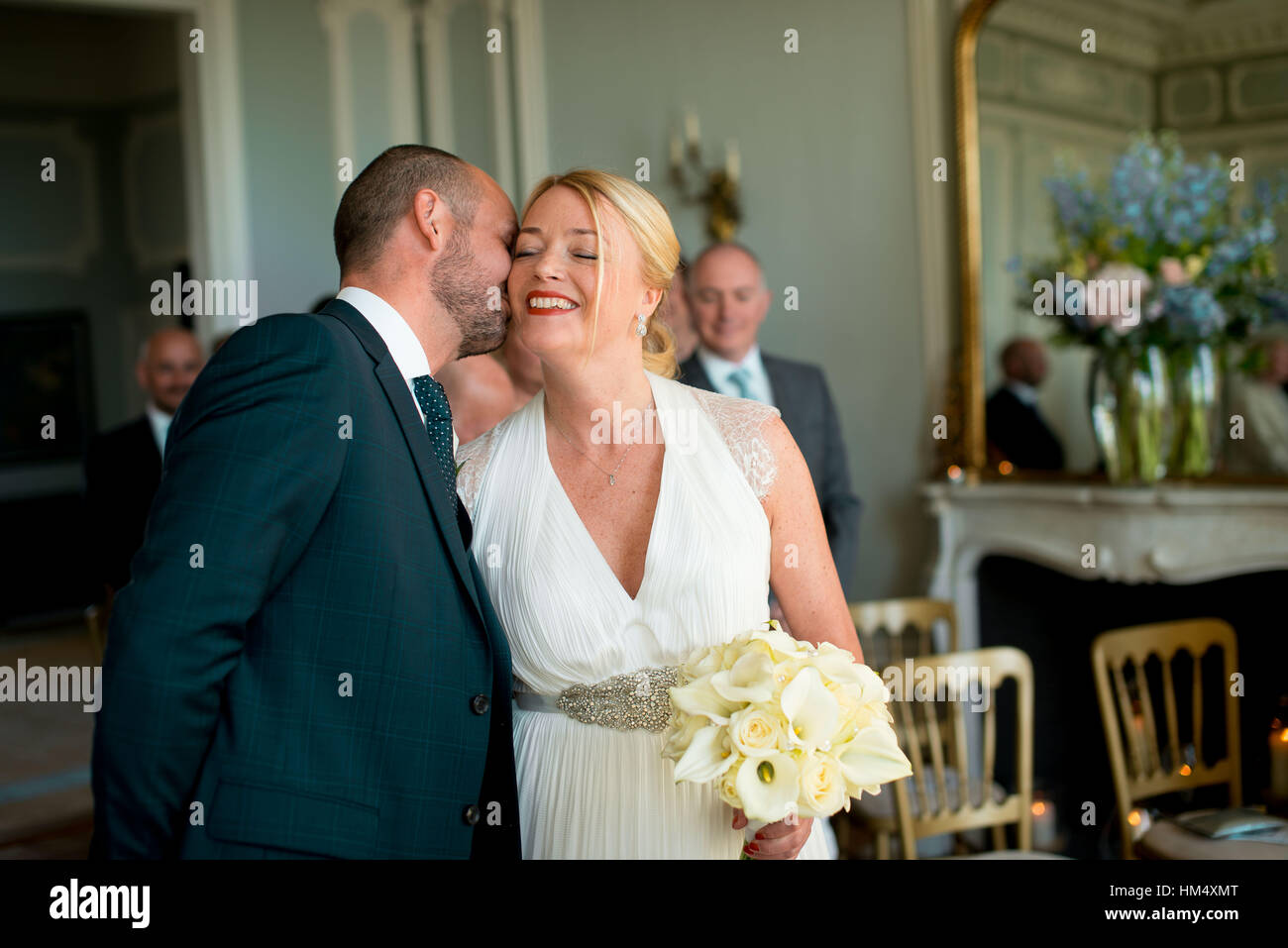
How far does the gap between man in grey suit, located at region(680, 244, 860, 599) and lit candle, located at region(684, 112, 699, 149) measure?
127 cm

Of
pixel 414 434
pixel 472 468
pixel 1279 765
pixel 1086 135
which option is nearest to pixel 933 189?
pixel 1086 135

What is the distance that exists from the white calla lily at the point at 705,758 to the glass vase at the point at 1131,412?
9.17 ft

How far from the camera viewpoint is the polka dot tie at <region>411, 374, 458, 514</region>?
144cm

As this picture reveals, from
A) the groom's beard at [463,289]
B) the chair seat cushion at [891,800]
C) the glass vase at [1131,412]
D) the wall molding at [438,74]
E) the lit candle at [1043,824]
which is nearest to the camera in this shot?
the groom's beard at [463,289]

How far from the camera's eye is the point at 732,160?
4488mm

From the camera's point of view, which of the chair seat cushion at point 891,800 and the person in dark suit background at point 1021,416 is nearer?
the chair seat cushion at point 891,800

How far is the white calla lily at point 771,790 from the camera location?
1.17 metres

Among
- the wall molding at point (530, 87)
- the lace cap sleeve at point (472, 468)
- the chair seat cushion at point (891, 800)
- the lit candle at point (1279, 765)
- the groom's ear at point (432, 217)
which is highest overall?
the wall molding at point (530, 87)

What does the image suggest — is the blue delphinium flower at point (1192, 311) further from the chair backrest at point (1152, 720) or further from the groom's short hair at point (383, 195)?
the groom's short hair at point (383, 195)

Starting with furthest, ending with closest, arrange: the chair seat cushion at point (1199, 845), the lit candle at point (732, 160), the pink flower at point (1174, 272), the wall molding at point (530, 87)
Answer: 1. the wall molding at point (530, 87)
2. the lit candle at point (732, 160)
3. the pink flower at point (1174, 272)
4. the chair seat cushion at point (1199, 845)

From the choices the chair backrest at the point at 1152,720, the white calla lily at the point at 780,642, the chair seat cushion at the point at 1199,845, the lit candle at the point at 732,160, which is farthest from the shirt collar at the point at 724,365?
the white calla lily at the point at 780,642

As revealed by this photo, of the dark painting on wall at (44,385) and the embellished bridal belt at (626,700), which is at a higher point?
the dark painting on wall at (44,385)

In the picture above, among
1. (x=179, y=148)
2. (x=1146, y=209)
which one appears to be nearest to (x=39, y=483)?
(x=179, y=148)

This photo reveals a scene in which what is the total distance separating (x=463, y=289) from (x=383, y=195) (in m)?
0.15
